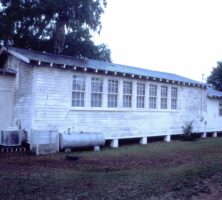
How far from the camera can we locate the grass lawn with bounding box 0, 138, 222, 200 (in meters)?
6.54

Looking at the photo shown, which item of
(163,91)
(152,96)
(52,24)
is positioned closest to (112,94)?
(152,96)

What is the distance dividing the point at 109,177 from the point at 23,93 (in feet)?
22.9

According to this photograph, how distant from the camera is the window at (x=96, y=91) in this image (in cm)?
1445

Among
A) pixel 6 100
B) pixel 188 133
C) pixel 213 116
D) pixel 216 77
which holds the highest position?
pixel 216 77

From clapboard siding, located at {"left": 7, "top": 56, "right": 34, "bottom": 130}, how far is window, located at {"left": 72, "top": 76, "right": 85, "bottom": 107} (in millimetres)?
1933

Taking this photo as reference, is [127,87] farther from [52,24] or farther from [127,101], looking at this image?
[52,24]

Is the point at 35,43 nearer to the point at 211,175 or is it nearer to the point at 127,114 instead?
the point at 127,114

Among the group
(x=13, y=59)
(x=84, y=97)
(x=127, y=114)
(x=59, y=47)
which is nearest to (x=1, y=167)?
(x=84, y=97)

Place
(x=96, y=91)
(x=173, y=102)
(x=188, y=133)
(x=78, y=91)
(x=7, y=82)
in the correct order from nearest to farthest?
1. (x=78, y=91)
2. (x=7, y=82)
3. (x=96, y=91)
4. (x=173, y=102)
5. (x=188, y=133)

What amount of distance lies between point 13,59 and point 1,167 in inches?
267

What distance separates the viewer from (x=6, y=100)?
14227 mm

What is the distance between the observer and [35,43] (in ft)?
92.6

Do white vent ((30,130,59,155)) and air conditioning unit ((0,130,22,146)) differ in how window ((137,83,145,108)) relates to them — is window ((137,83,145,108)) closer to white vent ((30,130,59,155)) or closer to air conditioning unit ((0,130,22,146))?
white vent ((30,130,59,155))

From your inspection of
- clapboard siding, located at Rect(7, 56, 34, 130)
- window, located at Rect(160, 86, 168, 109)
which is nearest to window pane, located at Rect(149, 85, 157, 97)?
window, located at Rect(160, 86, 168, 109)
